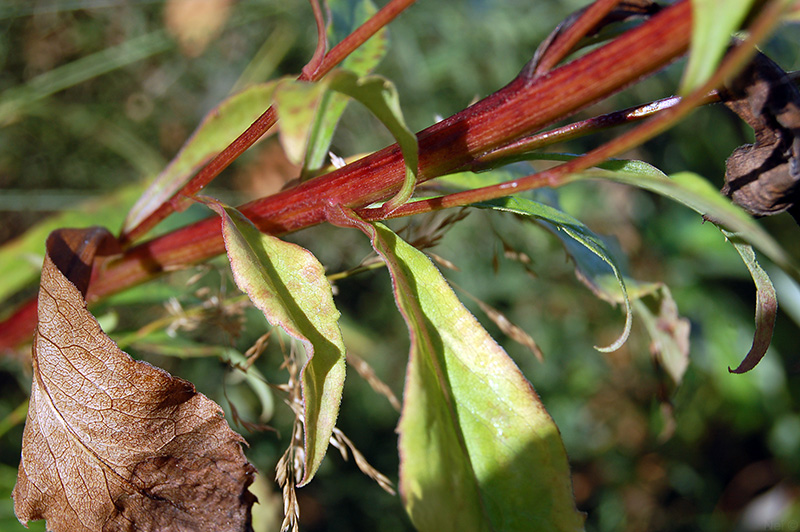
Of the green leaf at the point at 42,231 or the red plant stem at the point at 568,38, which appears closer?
the red plant stem at the point at 568,38

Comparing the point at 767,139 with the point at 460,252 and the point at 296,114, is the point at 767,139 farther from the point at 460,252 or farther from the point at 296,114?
the point at 460,252

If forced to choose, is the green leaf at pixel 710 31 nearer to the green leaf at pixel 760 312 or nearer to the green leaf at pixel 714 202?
the green leaf at pixel 714 202

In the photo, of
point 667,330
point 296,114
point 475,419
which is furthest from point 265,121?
point 667,330

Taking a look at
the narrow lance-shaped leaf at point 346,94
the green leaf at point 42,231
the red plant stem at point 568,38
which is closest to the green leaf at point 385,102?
the narrow lance-shaped leaf at point 346,94

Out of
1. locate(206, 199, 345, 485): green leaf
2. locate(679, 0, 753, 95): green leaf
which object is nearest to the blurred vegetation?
locate(206, 199, 345, 485): green leaf

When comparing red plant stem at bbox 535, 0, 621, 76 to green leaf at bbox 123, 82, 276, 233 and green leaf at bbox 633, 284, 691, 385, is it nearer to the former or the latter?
green leaf at bbox 123, 82, 276, 233
